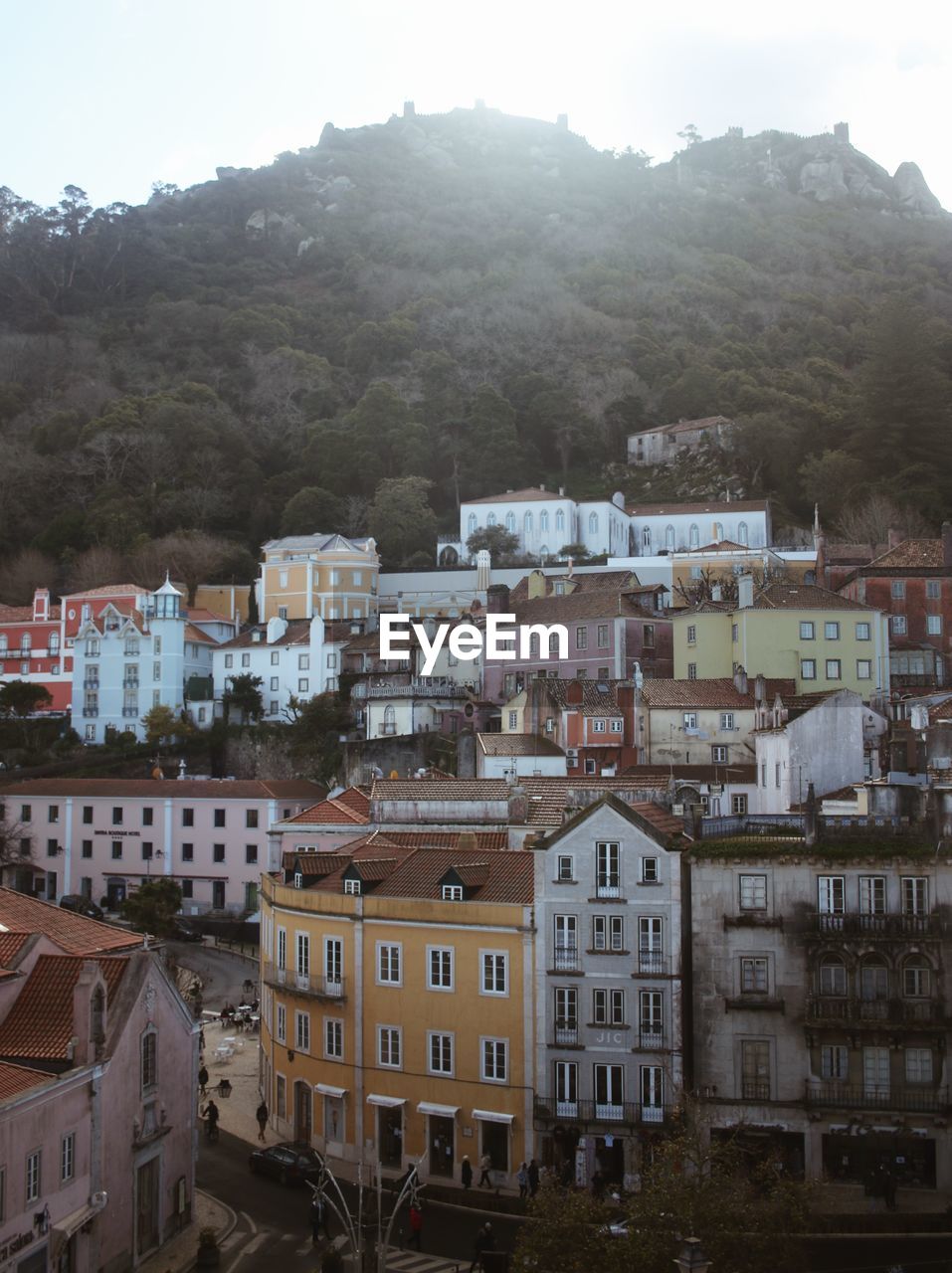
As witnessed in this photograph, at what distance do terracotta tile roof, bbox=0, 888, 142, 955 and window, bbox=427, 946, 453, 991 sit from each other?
6.31 metres

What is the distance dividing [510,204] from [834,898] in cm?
15248

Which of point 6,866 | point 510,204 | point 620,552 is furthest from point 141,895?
point 510,204

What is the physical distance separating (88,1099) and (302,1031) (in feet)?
32.5

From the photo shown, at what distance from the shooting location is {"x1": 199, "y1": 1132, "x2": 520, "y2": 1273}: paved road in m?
24.5

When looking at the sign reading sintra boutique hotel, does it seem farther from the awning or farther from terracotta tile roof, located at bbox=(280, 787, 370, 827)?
the awning

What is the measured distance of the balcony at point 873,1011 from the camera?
28.3 metres

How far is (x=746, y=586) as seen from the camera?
58.2 metres

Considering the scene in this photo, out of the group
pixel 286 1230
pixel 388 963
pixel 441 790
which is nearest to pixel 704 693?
pixel 441 790

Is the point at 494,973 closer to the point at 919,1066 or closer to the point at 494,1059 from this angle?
the point at 494,1059

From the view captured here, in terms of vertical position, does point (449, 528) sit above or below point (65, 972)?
above

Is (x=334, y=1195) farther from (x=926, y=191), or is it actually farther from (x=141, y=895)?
(x=926, y=191)

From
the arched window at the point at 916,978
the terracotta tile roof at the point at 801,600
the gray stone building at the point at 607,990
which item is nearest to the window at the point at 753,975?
the gray stone building at the point at 607,990

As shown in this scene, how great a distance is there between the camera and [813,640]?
57.2 m

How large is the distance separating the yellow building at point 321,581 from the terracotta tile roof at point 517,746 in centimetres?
2919
